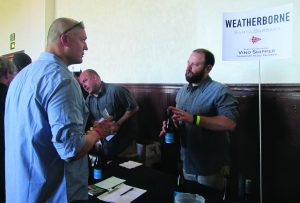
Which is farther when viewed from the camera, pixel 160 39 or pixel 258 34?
pixel 160 39

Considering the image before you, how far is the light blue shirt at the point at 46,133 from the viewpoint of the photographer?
1.06m

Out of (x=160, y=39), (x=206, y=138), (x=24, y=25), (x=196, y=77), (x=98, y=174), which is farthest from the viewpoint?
(x=24, y=25)

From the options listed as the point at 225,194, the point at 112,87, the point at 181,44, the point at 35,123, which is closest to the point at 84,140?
the point at 35,123

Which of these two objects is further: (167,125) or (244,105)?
(244,105)

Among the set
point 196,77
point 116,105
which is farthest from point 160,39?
point 196,77

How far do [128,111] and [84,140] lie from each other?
184 centimetres

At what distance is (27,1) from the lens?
576 centimetres

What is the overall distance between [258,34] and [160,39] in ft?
4.83

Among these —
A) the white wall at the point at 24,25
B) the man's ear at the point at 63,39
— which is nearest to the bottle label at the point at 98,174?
the man's ear at the point at 63,39

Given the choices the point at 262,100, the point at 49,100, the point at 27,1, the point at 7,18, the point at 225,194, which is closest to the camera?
the point at 49,100

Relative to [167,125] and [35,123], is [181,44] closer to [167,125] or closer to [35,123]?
[167,125]

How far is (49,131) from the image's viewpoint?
112cm

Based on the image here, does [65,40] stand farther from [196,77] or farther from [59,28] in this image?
[196,77]

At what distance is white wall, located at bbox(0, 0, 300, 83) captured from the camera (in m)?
2.30
